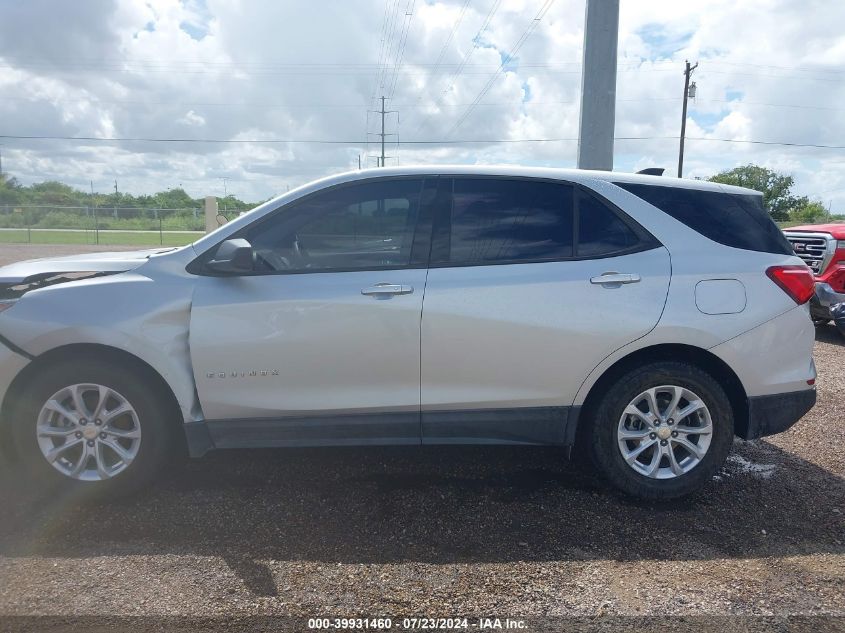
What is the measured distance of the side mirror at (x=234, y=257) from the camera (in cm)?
344

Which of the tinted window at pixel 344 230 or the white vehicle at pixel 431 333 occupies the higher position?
the tinted window at pixel 344 230

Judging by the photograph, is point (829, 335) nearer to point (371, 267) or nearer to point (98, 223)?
point (371, 267)

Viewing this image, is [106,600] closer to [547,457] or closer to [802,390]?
[547,457]

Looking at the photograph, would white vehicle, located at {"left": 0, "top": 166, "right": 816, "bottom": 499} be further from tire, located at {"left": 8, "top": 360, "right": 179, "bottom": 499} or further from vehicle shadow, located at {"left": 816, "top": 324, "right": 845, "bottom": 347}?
vehicle shadow, located at {"left": 816, "top": 324, "right": 845, "bottom": 347}

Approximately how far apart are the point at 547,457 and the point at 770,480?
1.39 m

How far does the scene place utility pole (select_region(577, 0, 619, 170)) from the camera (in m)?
8.91

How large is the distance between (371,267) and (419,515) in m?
1.40

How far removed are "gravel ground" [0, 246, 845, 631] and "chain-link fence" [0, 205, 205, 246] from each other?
34746mm

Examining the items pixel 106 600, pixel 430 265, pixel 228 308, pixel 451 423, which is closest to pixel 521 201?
pixel 430 265

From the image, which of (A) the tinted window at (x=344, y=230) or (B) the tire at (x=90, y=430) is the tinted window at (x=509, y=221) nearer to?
(A) the tinted window at (x=344, y=230)

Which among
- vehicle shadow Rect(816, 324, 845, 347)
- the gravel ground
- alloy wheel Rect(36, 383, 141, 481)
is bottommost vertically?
the gravel ground

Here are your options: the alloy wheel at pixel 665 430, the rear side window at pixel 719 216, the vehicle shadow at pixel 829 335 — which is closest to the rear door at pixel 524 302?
the rear side window at pixel 719 216

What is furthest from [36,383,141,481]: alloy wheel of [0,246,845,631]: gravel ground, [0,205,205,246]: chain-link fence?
[0,205,205,246]: chain-link fence

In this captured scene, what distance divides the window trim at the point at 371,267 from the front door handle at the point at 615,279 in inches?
37.8
